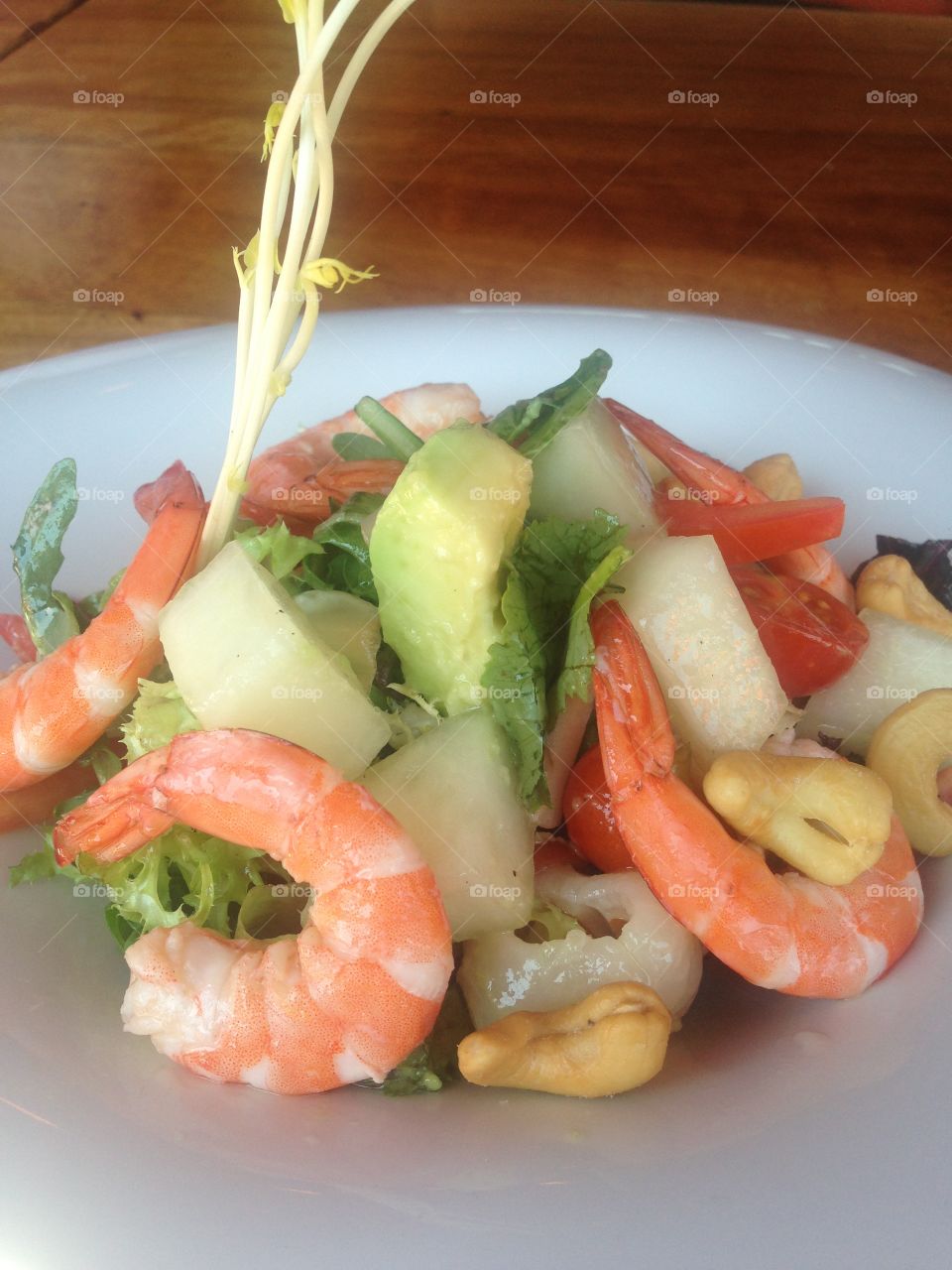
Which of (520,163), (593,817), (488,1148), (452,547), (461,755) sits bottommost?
(488,1148)

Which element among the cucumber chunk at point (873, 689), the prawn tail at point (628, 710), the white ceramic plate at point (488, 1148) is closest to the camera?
the white ceramic plate at point (488, 1148)

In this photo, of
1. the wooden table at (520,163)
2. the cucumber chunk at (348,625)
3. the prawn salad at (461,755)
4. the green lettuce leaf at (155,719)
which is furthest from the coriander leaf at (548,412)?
the wooden table at (520,163)

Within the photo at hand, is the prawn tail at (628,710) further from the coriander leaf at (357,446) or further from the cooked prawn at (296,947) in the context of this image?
the coriander leaf at (357,446)

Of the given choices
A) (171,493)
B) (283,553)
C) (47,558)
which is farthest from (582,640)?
(47,558)

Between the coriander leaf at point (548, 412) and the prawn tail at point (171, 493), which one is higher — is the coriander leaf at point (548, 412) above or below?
above

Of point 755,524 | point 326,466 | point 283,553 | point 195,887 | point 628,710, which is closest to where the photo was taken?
point 628,710

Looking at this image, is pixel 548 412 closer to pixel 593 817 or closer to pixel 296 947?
pixel 593 817

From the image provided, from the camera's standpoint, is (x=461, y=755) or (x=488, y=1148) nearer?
(x=488, y=1148)
